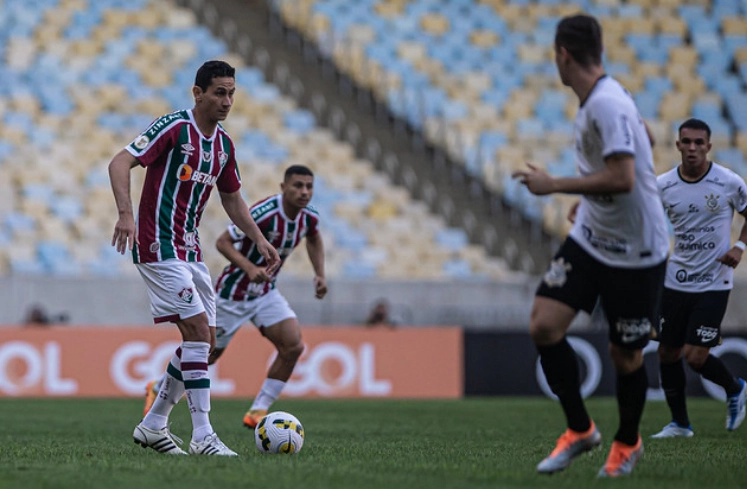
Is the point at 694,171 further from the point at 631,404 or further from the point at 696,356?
the point at 631,404

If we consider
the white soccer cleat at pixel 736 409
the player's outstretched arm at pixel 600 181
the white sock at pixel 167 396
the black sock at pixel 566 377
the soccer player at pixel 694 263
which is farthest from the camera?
the white soccer cleat at pixel 736 409

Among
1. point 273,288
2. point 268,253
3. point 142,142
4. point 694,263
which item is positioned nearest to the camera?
point 142,142

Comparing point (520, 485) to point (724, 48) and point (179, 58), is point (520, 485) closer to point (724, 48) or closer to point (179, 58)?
point (179, 58)

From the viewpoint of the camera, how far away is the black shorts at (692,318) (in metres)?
10.8

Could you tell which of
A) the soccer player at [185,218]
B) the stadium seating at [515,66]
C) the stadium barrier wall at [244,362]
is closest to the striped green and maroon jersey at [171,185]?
the soccer player at [185,218]

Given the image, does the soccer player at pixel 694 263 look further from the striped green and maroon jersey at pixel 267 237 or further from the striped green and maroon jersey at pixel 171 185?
the striped green and maroon jersey at pixel 171 185

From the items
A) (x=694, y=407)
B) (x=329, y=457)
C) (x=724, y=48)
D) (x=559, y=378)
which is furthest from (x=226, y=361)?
(x=724, y=48)

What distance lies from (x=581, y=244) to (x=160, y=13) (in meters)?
21.9

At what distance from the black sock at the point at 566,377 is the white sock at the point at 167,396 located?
9.54ft

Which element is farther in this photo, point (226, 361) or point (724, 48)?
point (724, 48)

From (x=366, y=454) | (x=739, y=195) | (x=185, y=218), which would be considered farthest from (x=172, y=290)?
(x=739, y=195)

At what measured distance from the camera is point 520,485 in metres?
6.37

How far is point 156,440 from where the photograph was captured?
8477 mm

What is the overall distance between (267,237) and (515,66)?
55.7 ft
